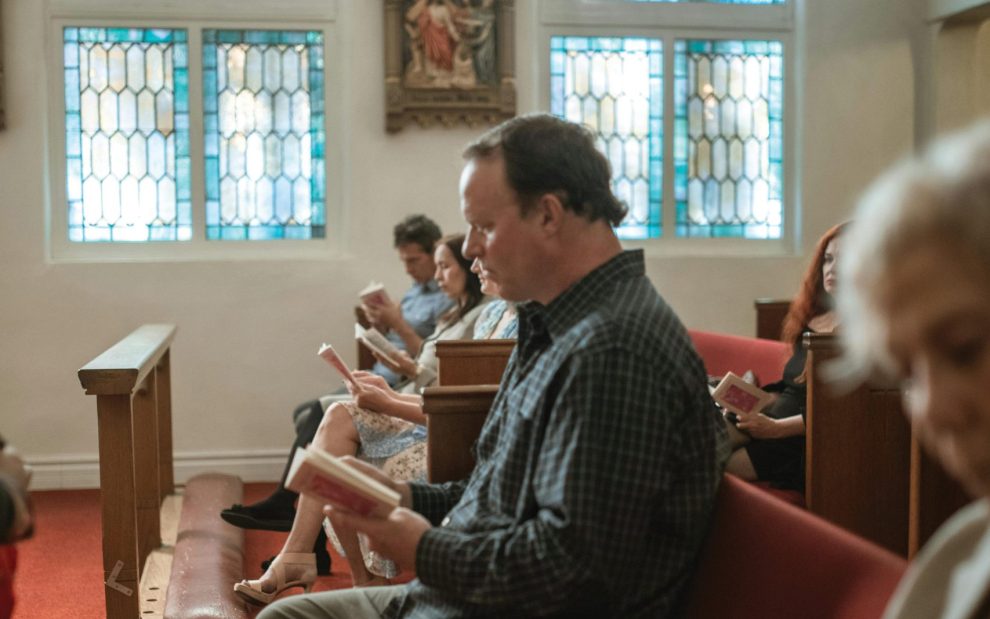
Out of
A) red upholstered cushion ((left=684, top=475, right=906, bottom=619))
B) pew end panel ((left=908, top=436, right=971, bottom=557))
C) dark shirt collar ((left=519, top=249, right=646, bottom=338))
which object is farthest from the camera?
pew end panel ((left=908, top=436, right=971, bottom=557))

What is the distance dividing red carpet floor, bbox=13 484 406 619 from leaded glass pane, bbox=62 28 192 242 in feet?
5.54

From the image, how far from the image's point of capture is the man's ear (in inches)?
78.1

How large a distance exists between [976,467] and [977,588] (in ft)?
0.38

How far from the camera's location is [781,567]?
152cm

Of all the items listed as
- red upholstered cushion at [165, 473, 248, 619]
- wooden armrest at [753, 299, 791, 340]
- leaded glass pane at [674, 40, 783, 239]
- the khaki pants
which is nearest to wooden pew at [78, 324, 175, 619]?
red upholstered cushion at [165, 473, 248, 619]

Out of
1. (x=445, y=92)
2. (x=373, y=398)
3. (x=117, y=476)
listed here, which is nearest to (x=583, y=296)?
(x=373, y=398)

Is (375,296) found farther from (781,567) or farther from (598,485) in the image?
(781,567)

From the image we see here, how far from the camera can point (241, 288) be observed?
20.6ft

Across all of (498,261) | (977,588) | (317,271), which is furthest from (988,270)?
(317,271)

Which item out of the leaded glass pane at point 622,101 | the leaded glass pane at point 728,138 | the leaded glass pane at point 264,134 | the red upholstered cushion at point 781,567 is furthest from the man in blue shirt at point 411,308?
the red upholstered cushion at point 781,567

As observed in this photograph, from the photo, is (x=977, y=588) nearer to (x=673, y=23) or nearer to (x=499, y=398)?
(x=499, y=398)

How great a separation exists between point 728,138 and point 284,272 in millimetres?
2906

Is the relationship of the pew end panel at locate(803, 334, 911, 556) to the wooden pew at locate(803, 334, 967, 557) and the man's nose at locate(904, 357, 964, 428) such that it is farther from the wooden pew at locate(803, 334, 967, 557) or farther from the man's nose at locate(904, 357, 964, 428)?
the man's nose at locate(904, 357, 964, 428)

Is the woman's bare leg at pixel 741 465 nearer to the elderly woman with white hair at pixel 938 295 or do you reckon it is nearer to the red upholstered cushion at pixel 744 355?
the red upholstered cushion at pixel 744 355
